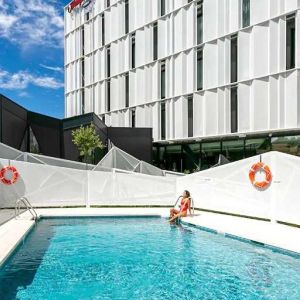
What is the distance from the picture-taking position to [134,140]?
33500mm

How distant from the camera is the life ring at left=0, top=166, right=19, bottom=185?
56.6 ft

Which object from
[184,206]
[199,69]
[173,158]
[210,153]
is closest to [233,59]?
[199,69]

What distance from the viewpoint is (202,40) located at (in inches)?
1180

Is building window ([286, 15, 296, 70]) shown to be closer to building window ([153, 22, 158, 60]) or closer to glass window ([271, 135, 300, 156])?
glass window ([271, 135, 300, 156])

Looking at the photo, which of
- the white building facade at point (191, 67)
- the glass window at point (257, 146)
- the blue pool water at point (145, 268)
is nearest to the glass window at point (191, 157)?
the white building facade at point (191, 67)

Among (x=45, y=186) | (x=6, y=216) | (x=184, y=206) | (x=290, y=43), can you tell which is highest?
(x=290, y=43)

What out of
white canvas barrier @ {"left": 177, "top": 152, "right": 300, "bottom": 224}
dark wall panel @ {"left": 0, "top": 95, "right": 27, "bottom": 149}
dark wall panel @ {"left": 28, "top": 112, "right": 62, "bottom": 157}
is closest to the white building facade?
dark wall panel @ {"left": 28, "top": 112, "right": 62, "bottom": 157}

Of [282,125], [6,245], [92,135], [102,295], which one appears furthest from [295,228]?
[92,135]

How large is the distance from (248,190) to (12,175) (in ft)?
32.2

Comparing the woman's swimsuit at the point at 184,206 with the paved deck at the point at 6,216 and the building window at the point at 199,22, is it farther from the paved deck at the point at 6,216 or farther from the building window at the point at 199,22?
the building window at the point at 199,22

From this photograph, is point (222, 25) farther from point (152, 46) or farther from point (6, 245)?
point (6, 245)

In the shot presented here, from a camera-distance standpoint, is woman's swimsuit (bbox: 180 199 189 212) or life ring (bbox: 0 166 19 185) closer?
→ woman's swimsuit (bbox: 180 199 189 212)

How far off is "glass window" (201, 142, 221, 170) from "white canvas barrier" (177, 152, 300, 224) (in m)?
12.2

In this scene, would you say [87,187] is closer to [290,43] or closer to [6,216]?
[6,216]
